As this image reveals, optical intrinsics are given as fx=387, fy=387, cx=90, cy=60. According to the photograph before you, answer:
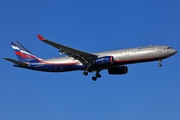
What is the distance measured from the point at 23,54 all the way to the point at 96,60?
54.9ft

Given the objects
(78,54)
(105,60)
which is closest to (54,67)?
(78,54)

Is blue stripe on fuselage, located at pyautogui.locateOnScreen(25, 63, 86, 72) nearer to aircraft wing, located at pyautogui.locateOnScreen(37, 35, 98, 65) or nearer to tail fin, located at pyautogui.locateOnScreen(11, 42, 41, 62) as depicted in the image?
tail fin, located at pyautogui.locateOnScreen(11, 42, 41, 62)

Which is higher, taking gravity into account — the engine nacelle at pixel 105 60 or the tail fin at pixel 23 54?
the tail fin at pixel 23 54

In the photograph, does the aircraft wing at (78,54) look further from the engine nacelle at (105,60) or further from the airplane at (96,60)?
the engine nacelle at (105,60)

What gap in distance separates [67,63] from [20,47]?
12.8m

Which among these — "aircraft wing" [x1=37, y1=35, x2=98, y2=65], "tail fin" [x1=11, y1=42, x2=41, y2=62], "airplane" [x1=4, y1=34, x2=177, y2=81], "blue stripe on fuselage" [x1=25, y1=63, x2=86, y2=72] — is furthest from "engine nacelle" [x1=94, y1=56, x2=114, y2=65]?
"tail fin" [x1=11, y1=42, x2=41, y2=62]

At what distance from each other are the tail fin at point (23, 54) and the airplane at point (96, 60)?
0.23 m

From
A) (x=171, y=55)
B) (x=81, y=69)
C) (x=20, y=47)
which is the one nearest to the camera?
(x=171, y=55)

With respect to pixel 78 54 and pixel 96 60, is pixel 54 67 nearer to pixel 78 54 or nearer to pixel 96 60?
pixel 78 54

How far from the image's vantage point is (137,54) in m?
57.2

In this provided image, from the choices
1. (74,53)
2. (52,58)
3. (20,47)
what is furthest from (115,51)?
(20,47)

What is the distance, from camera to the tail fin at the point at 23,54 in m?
67.9

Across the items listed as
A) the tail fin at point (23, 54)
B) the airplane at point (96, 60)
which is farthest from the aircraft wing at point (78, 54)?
the tail fin at point (23, 54)

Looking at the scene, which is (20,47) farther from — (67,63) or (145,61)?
(145,61)
